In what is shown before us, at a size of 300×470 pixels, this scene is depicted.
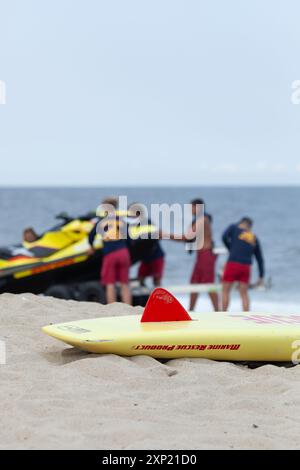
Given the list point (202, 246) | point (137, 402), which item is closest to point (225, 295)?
point (202, 246)

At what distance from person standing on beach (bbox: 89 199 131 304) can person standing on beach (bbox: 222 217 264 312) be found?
126cm

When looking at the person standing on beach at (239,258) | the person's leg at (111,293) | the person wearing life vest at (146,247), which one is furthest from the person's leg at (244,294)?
the person's leg at (111,293)

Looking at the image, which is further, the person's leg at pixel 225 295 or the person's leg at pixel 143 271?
the person's leg at pixel 143 271

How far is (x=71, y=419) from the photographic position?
149 inches

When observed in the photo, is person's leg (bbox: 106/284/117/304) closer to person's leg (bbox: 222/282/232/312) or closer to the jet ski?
the jet ski

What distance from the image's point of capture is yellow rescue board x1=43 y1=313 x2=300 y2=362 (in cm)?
509

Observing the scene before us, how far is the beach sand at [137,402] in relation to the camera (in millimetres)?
3576

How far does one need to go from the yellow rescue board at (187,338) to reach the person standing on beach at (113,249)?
3.81 m

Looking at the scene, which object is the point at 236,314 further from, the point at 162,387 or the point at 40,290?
the point at 40,290

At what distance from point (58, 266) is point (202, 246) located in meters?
1.87

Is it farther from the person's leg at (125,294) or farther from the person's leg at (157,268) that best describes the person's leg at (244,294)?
the person's leg at (125,294)

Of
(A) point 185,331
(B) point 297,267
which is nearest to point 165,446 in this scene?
(A) point 185,331

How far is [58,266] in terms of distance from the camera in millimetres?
10070
